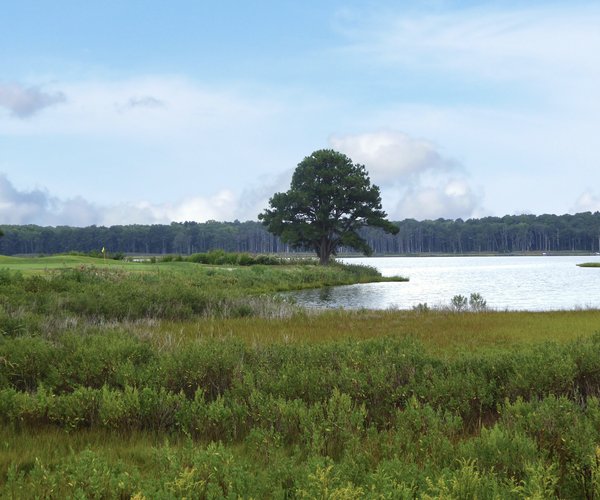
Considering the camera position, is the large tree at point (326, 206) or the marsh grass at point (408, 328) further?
the large tree at point (326, 206)

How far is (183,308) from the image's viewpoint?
23891mm

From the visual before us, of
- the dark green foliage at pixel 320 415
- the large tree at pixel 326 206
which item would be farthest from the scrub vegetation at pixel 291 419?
the large tree at pixel 326 206

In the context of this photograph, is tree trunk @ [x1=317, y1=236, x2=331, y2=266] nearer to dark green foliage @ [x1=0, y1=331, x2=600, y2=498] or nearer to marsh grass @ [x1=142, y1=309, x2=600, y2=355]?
marsh grass @ [x1=142, y1=309, x2=600, y2=355]

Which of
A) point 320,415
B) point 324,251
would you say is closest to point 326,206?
point 324,251

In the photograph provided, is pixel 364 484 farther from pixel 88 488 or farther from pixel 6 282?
pixel 6 282

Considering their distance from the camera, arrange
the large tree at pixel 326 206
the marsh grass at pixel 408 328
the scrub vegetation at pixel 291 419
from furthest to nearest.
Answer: the large tree at pixel 326 206 < the marsh grass at pixel 408 328 < the scrub vegetation at pixel 291 419

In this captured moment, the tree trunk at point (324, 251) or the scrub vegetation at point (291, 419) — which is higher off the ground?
the tree trunk at point (324, 251)

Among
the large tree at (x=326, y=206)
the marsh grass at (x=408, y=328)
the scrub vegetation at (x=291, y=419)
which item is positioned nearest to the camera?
the scrub vegetation at (x=291, y=419)

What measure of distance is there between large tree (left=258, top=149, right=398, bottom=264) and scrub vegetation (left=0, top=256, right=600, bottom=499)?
5313cm

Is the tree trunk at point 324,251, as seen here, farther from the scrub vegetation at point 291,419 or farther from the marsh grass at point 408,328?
the scrub vegetation at point 291,419

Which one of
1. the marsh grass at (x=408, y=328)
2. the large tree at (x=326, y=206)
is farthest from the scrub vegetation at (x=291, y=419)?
the large tree at (x=326, y=206)

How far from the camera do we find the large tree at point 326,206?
A: 6981 centimetres

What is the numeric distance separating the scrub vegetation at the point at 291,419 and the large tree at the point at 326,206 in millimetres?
53130

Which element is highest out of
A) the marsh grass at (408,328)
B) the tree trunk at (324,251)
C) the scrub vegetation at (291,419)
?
the tree trunk at (324,251)
